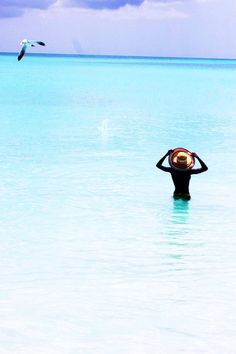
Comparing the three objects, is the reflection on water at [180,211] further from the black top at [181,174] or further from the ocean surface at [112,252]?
the black top at [181,174]

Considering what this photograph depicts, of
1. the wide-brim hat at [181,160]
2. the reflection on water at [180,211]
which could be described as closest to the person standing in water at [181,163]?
the wide-brim hat at [181,160]

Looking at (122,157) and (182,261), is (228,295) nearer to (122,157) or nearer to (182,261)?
(182,261)

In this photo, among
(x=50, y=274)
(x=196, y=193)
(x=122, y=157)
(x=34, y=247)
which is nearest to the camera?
(x=50, y=274)

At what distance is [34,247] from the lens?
944 cm

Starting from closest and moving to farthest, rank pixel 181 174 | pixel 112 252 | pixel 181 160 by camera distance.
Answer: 1. pixel 112 252
2. pixel 181 160
3. pixel 181 174

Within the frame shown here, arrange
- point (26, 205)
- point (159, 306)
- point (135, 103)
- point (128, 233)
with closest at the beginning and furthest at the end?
1. point (159, 306)
2. point (128, 233)
3. point (26, 205)
4. point (135, 103)

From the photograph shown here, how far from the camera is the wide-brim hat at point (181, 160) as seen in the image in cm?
1059

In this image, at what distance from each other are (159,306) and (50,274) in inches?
60.1

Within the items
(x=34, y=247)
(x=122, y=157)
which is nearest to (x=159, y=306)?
(x=34, y=247)

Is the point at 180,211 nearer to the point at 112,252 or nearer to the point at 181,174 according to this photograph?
the point at 181,174

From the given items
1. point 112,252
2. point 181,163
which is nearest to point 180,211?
point 181,163

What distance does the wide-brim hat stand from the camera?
10594mm

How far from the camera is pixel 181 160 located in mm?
10625

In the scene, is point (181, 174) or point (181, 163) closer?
point (181, 163)
